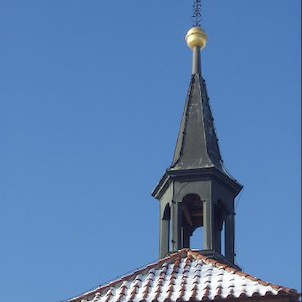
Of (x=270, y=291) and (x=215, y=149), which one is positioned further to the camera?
(x=215, y=149)

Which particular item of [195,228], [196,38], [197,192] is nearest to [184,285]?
[197,192]

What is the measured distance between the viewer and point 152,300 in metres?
18.5

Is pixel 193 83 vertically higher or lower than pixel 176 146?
higher

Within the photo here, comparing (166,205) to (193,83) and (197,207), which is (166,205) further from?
(193,83)

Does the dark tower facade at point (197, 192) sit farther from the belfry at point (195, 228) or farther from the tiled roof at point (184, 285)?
the tiled roof at point (184, 285)

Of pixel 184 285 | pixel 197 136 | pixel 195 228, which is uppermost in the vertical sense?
pixel 197 136

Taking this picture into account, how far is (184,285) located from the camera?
744 inches

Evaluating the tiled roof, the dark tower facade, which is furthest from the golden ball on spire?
the tiled roof

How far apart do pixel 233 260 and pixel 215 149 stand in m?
2.31

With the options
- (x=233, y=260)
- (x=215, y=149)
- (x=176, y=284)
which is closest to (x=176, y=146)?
(x=215, y=149)

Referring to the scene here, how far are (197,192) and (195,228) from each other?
1707 millimetres

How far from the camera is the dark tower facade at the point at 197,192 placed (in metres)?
21.6

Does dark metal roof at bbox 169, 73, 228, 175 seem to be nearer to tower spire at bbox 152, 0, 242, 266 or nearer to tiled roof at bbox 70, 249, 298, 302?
tower spire at bbox 152, 0, 242, 266

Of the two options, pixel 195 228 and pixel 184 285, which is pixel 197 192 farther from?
pixel 184 285
